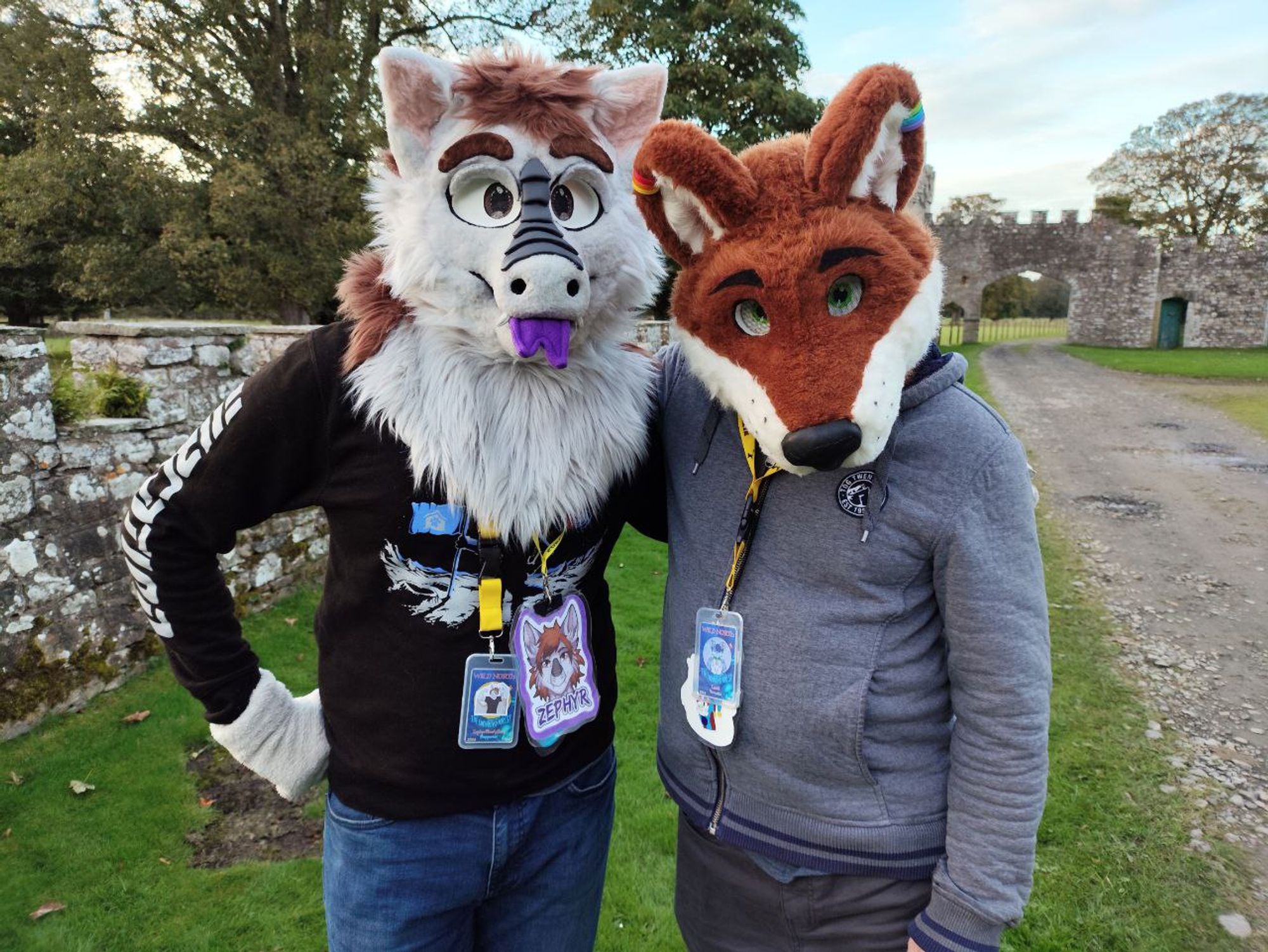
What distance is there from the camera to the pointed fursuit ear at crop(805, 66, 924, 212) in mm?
1188

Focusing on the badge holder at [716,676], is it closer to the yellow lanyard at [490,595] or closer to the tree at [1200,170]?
the yellow lanyard at [490,595]

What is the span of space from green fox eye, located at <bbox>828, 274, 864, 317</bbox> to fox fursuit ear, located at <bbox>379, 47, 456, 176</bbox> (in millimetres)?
733

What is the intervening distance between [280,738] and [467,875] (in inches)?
17.9

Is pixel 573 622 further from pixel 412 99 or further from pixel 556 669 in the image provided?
pixel 412 99

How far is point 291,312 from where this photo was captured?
14180mm

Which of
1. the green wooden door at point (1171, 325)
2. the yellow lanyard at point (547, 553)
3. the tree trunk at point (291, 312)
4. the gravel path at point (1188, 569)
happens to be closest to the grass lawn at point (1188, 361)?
the green wooden door at point (1171, 325)

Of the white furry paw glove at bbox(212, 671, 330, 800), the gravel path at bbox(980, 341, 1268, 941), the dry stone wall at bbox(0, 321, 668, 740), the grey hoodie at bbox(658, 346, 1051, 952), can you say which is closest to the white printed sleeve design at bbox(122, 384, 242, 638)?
the white furry paw glove at bbox(212, 671, 330, 800)

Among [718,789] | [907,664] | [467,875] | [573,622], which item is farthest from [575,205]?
[467,875]

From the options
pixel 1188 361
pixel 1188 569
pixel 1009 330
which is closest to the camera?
pixel 1188 569

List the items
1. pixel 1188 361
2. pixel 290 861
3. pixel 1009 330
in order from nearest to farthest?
pixel 290 861 → pixel 1188 361 → pixel 1009 330

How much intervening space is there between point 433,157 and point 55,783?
3.11 meters

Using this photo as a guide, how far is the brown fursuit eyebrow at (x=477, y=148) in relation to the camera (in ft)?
4.34

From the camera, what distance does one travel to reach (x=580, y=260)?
1.35m

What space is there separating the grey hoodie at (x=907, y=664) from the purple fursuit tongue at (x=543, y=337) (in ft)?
1.25
